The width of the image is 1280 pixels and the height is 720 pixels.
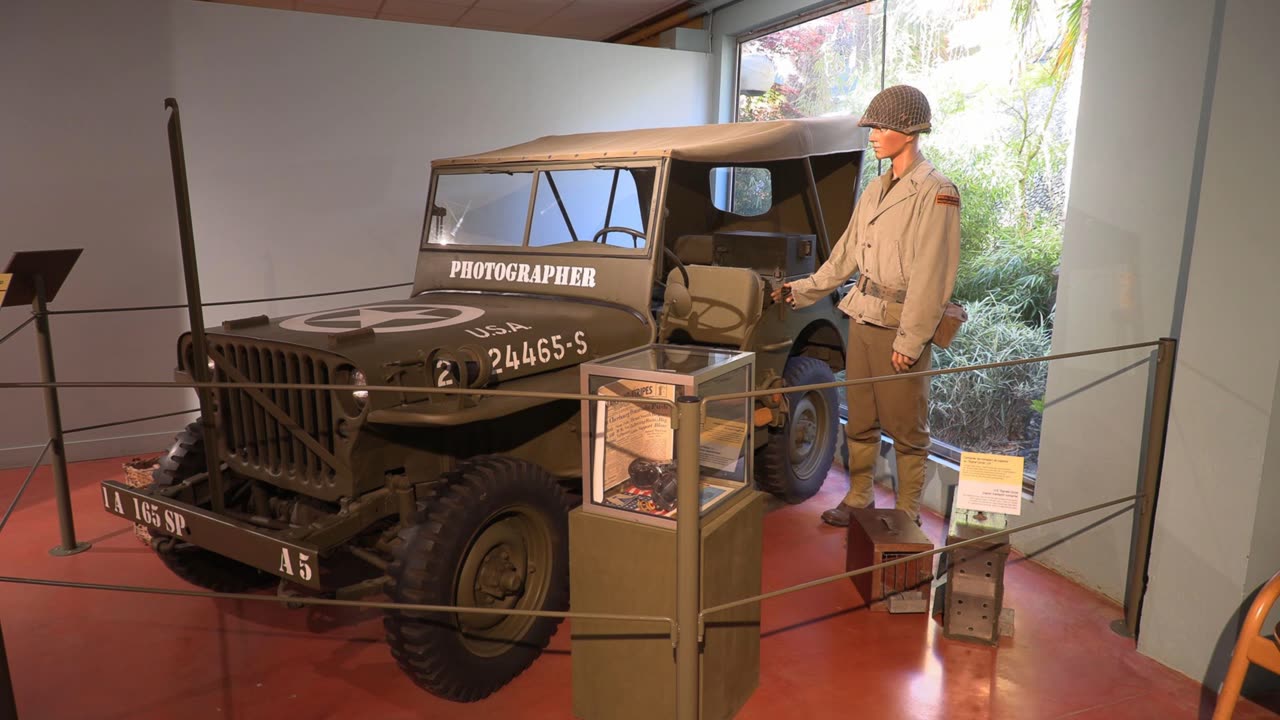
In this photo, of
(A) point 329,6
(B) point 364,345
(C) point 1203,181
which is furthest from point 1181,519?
(A) point 329,6

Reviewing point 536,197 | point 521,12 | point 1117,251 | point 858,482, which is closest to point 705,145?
point 536,197

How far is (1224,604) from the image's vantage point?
9.16 ft

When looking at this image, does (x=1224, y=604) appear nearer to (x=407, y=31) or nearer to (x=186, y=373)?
(x=186, y=373)

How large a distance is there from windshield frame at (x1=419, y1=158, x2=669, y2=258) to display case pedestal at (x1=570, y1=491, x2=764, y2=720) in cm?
129

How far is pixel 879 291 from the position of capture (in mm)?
3736

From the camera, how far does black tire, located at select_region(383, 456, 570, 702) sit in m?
2.58

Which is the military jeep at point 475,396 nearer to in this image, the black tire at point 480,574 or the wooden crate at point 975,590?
the black tire at point 480,574

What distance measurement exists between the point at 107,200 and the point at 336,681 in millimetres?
3837

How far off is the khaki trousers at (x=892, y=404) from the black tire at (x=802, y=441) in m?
0.42

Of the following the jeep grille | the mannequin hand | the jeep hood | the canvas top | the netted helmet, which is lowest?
the jeep grille

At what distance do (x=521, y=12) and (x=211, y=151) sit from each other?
325 centimetres

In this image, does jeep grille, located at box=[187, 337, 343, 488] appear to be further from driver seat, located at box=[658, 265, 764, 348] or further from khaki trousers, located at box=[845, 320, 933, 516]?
khaki trousers, located at box=[845, 320, 933, 516]

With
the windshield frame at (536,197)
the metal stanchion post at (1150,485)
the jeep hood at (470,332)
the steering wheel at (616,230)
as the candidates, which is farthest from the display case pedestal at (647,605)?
the metal stanchion post at (1150,485)

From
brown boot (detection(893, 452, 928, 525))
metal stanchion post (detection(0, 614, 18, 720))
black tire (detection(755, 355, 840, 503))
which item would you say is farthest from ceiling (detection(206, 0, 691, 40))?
metal stanchion post (detection(0, 614, 18, 720))
